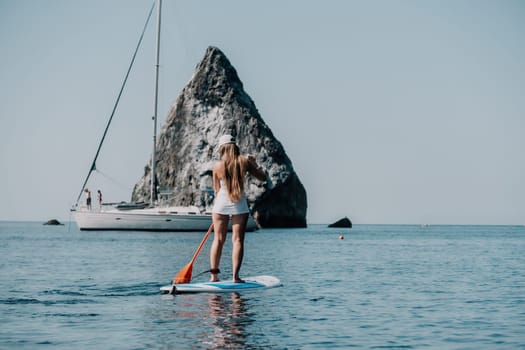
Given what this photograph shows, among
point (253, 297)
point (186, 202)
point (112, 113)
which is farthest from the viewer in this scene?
point (186, 202)

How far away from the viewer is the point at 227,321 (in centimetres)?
1098

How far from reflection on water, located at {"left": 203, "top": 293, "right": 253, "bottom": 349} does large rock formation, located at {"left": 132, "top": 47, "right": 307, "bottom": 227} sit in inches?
3848

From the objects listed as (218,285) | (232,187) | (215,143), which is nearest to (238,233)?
(232,187)

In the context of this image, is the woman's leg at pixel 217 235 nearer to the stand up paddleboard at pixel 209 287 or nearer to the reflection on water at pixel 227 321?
the stand up paddleboard at pixel 209 287

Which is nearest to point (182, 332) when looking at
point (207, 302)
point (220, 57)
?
point (207, 302)

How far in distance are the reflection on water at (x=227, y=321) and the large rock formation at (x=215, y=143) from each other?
9773cm

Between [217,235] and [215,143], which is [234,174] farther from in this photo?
[215,143]

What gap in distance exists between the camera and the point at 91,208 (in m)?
71.1

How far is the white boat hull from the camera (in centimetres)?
6950

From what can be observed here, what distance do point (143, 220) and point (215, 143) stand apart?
4422 centimetres

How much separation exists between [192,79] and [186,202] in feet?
68.8

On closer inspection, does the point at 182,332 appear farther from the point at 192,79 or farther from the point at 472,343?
the point at 192,79

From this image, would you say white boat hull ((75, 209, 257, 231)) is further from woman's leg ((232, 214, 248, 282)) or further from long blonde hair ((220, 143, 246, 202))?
long blonde hair ((220, 143, 246, 202))

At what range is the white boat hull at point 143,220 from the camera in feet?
228
